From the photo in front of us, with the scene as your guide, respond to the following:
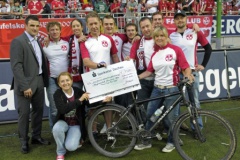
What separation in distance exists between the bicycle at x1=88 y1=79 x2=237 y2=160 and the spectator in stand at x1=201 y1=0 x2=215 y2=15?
883 cm

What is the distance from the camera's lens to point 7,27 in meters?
9.46

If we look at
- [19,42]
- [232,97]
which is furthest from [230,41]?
[19,42]

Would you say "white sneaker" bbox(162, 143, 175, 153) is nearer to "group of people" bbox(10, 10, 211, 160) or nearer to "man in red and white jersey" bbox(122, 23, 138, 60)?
"group of people" bbox(10, 10, 211, 160)

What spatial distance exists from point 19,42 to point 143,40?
1702 mm

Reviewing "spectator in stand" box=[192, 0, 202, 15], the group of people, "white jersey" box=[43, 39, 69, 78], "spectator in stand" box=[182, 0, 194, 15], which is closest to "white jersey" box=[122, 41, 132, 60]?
the group of people

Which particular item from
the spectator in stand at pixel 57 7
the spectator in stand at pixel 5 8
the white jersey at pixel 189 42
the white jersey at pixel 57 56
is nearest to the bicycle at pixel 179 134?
the white jersey at pixel 189 42

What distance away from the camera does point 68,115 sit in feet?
13.5

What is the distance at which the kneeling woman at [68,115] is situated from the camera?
157 inches

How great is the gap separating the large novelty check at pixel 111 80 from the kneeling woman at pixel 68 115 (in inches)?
4.2

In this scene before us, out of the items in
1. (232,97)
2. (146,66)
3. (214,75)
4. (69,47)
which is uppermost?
(69,47)

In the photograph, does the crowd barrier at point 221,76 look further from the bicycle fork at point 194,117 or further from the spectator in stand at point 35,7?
the spectator in stand at point 35,7

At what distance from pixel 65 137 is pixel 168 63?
1714 mm

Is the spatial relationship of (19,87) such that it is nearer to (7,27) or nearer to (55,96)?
(55,96)

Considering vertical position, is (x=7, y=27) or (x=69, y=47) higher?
(x=7, y=27)
